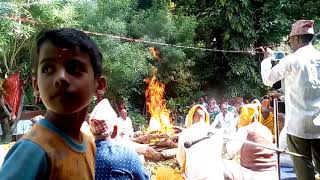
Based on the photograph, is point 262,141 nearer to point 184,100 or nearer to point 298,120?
point 298,120

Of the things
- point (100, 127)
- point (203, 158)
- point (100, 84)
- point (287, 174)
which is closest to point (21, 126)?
point (287, 174)

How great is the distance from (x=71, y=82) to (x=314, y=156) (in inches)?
96.9

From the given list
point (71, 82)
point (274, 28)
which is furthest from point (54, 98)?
point (274, 28)

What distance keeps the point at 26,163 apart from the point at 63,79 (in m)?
0.18

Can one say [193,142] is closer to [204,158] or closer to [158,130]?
[204,158]

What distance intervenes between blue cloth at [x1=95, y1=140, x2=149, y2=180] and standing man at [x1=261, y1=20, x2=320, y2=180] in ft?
3.88

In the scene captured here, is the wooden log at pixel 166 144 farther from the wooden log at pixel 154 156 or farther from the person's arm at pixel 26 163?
the person's arm at pixel 26 163

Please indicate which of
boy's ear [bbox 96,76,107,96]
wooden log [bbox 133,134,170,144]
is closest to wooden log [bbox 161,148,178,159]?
wooden log [bbox 133,134,170,144]

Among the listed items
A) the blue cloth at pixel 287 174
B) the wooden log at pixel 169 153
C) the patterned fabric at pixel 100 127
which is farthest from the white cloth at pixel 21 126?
the patterned fabric at pixel 100 127

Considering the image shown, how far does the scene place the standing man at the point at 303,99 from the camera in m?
2.89

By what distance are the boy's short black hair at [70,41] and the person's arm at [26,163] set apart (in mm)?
183

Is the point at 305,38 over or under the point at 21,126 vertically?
over

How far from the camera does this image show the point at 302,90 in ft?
9.56

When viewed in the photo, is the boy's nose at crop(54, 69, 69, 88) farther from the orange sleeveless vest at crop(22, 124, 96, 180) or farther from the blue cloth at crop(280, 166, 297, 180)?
Answer: the blue cloth at crop(280, 166, 297, 180)
